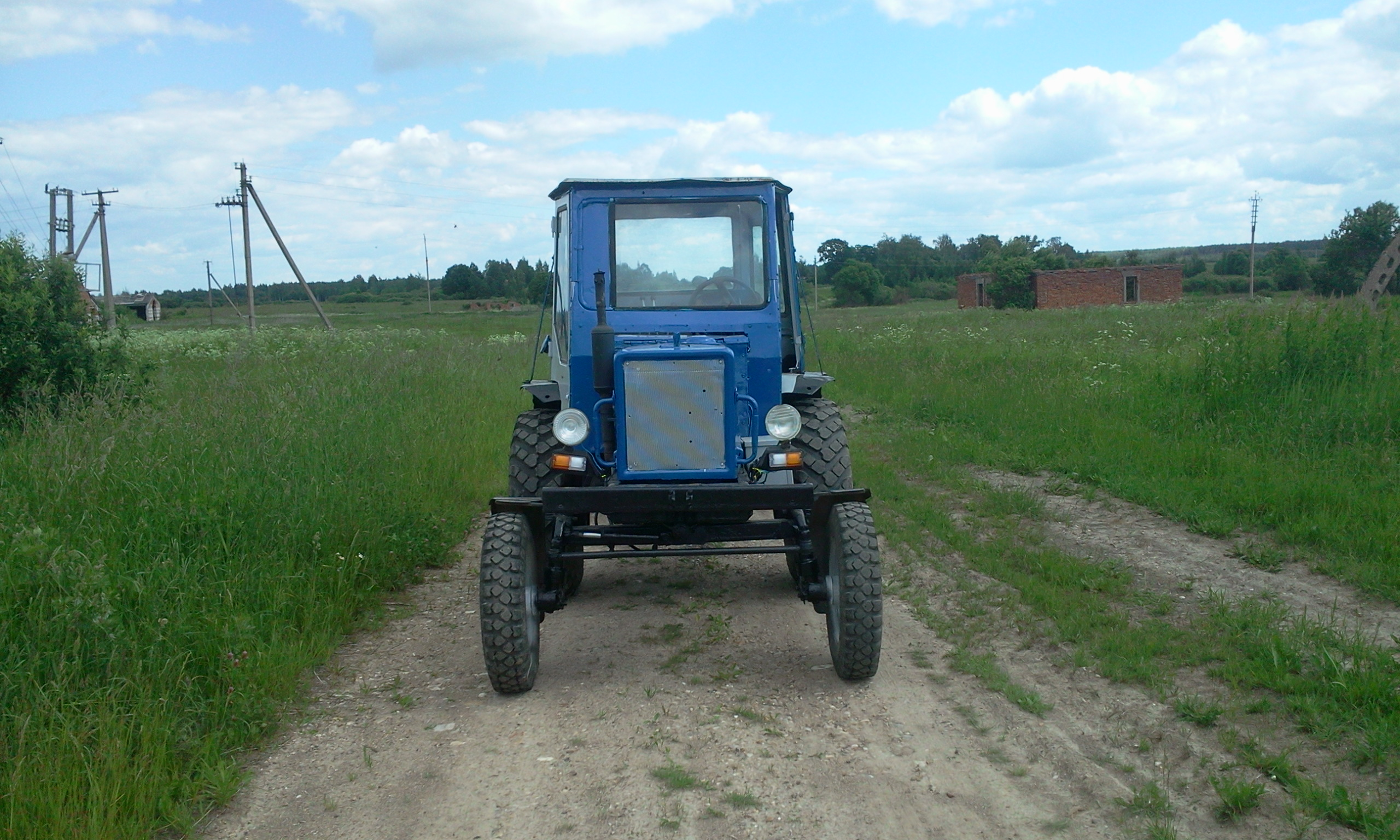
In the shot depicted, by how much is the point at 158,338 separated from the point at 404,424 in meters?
18.8

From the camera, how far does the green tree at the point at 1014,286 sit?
51.0m

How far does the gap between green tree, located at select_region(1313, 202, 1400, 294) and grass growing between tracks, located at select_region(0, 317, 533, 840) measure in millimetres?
28623

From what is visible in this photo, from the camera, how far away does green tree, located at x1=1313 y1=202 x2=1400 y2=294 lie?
28812 millimetres

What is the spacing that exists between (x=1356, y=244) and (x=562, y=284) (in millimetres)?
31276

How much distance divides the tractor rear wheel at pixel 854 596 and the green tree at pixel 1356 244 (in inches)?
1140

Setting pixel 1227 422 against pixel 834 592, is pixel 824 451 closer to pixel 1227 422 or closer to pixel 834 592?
pixel 834 592

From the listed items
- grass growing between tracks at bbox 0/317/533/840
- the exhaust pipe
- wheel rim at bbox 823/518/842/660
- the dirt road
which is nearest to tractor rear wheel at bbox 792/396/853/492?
wheel rim at bbox 823/518/842/660

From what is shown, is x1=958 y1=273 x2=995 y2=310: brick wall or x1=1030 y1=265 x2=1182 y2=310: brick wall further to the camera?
x1=958 y1=273 x2=995 y2=310: brick wall

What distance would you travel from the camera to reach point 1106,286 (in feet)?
164

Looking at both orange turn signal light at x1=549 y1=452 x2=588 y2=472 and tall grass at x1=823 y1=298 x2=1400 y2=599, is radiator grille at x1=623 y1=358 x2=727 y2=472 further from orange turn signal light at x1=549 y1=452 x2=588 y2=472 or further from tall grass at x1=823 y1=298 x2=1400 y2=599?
tall grass at x1=823 y1=298 x2=1400 y2=599

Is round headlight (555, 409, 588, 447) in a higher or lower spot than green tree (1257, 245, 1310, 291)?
lower

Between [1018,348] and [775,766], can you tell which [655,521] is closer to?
[775,766]

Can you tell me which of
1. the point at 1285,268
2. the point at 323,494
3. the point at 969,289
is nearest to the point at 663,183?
the point at 323,494

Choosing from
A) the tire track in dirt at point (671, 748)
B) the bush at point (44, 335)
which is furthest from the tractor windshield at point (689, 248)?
the bush at point (44, 335)
